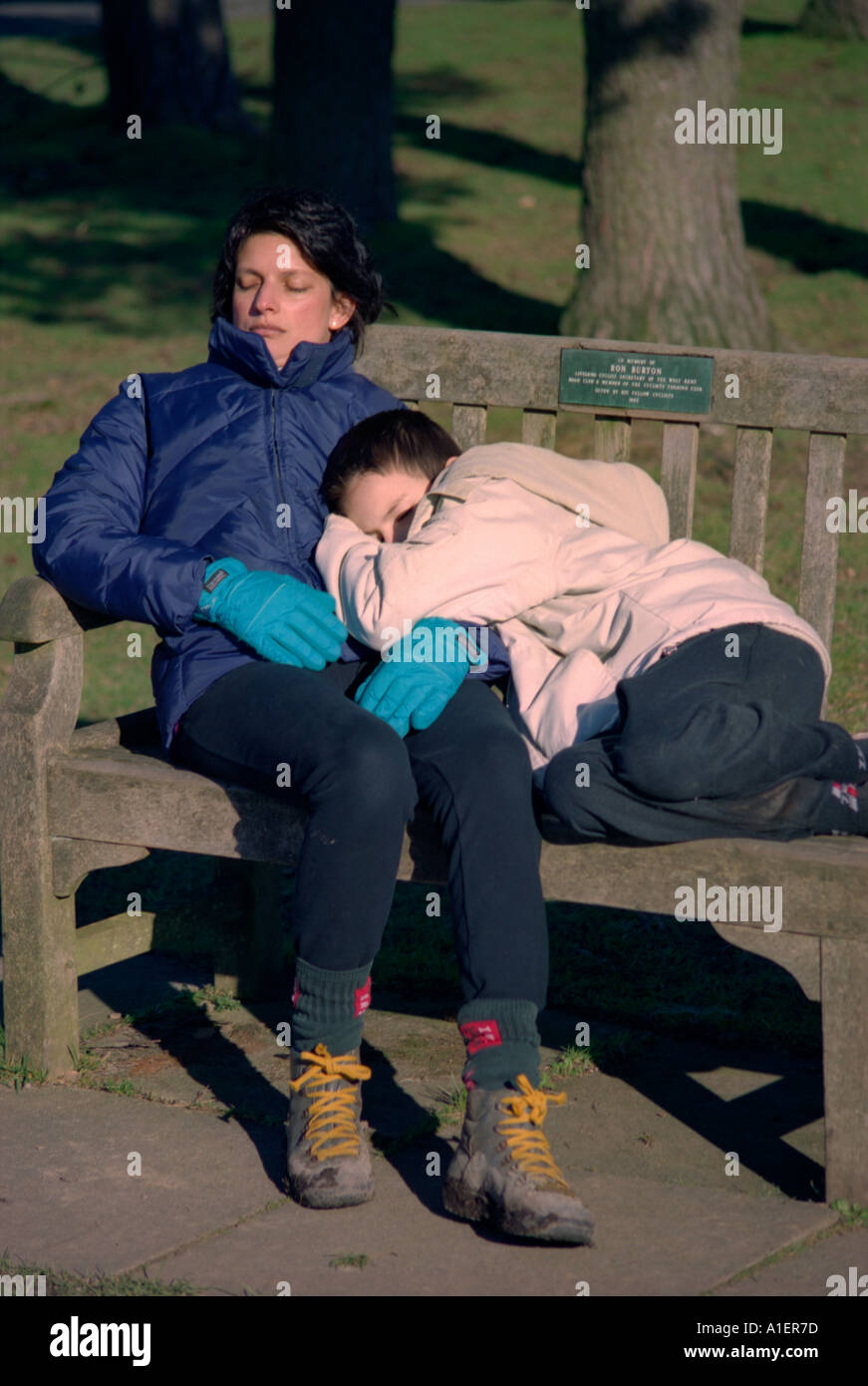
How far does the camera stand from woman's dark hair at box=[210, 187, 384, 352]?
135 inches

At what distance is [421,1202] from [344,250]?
1.94m

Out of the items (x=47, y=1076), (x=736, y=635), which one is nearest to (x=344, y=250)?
(x=736, y=635)

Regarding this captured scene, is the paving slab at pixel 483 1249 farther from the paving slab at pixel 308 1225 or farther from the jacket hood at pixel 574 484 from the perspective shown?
the jacket hood at pixel 574 484

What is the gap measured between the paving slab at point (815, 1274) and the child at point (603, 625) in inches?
26.1

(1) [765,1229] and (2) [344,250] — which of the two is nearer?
(1) [765,1229]

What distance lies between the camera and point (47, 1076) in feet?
10.8

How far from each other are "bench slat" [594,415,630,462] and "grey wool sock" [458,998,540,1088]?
1467 mm

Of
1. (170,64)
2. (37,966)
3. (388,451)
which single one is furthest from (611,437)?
(170,64)

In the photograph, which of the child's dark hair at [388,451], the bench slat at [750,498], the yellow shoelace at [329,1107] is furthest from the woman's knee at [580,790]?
the bench slat at [750,498]

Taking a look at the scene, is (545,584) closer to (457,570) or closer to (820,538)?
(457,570)

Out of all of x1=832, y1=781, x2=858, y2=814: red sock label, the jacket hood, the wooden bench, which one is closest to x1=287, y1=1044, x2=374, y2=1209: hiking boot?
the wooden bench

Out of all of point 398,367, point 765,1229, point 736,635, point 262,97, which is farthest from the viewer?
point 262,97

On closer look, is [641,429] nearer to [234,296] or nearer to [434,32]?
[234,296]

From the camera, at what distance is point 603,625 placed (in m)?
3.05
